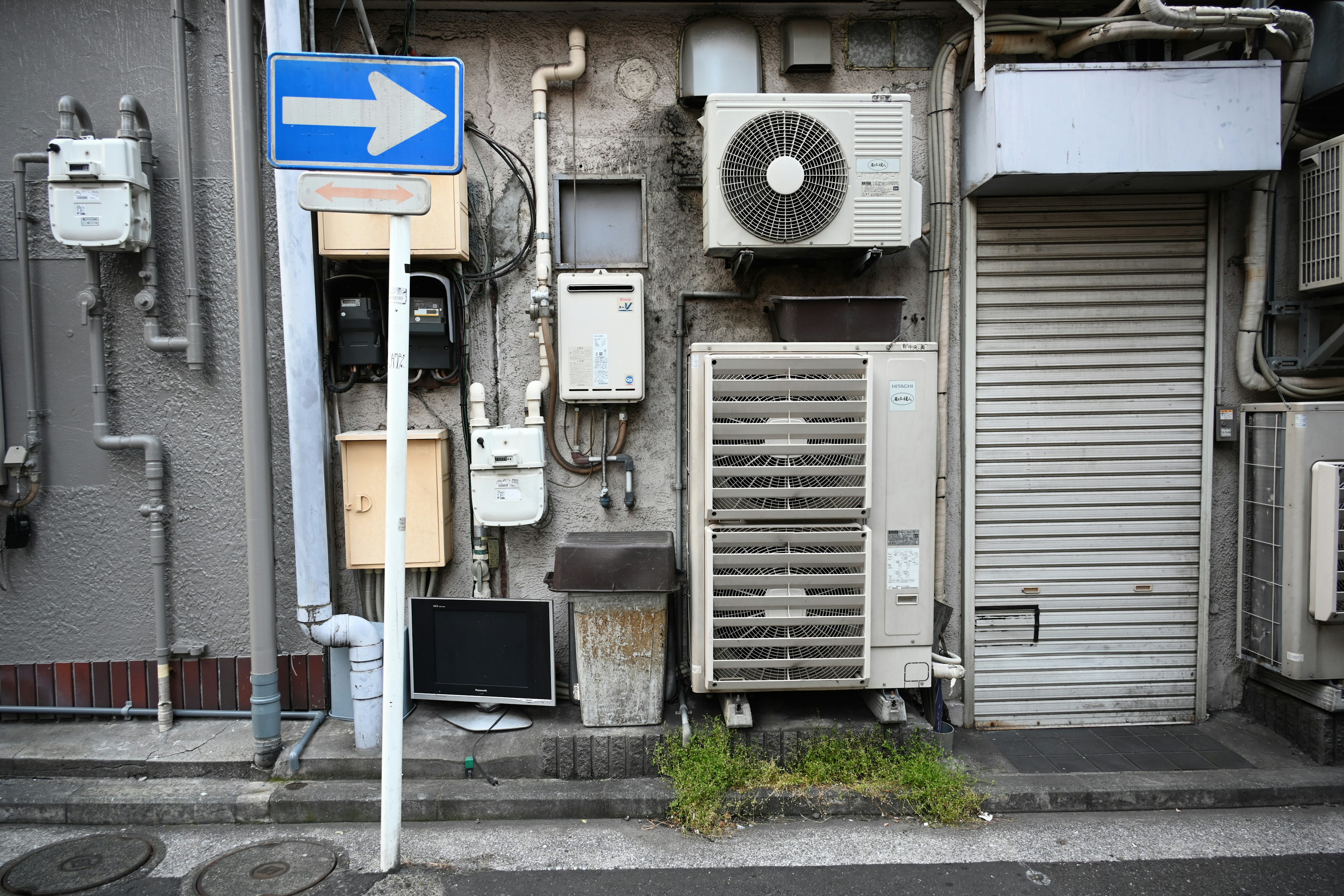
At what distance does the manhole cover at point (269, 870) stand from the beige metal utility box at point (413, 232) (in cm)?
317

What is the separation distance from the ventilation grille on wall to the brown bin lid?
144 inches

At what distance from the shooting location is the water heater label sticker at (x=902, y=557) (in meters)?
3.95

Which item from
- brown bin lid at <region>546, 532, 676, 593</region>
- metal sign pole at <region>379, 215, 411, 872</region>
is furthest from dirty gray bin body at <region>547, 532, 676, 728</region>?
metal sign pole at <region>379, 215, 411, 872</region>

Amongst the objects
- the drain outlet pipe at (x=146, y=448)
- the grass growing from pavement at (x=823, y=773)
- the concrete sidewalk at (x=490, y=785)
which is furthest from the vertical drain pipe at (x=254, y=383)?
the grass growing from pavement at (x=823, y=773)

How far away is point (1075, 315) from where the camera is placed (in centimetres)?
458

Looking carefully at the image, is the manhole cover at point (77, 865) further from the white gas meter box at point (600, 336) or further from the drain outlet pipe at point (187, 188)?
the white gas meter box at point (600, 336)

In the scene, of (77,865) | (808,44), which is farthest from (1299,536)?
(77,865)

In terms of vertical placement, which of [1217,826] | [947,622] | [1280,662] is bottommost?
[1217,826]

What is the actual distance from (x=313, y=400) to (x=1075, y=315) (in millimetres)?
4679

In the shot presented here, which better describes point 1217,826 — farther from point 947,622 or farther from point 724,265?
point 724,265

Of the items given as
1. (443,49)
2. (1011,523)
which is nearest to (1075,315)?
(1011,523)

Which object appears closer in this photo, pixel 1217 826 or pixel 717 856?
pixel 717 856

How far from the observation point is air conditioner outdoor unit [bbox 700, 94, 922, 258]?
4.05 m

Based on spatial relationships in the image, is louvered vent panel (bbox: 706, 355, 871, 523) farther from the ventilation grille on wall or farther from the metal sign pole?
the ventilation grille on wall
